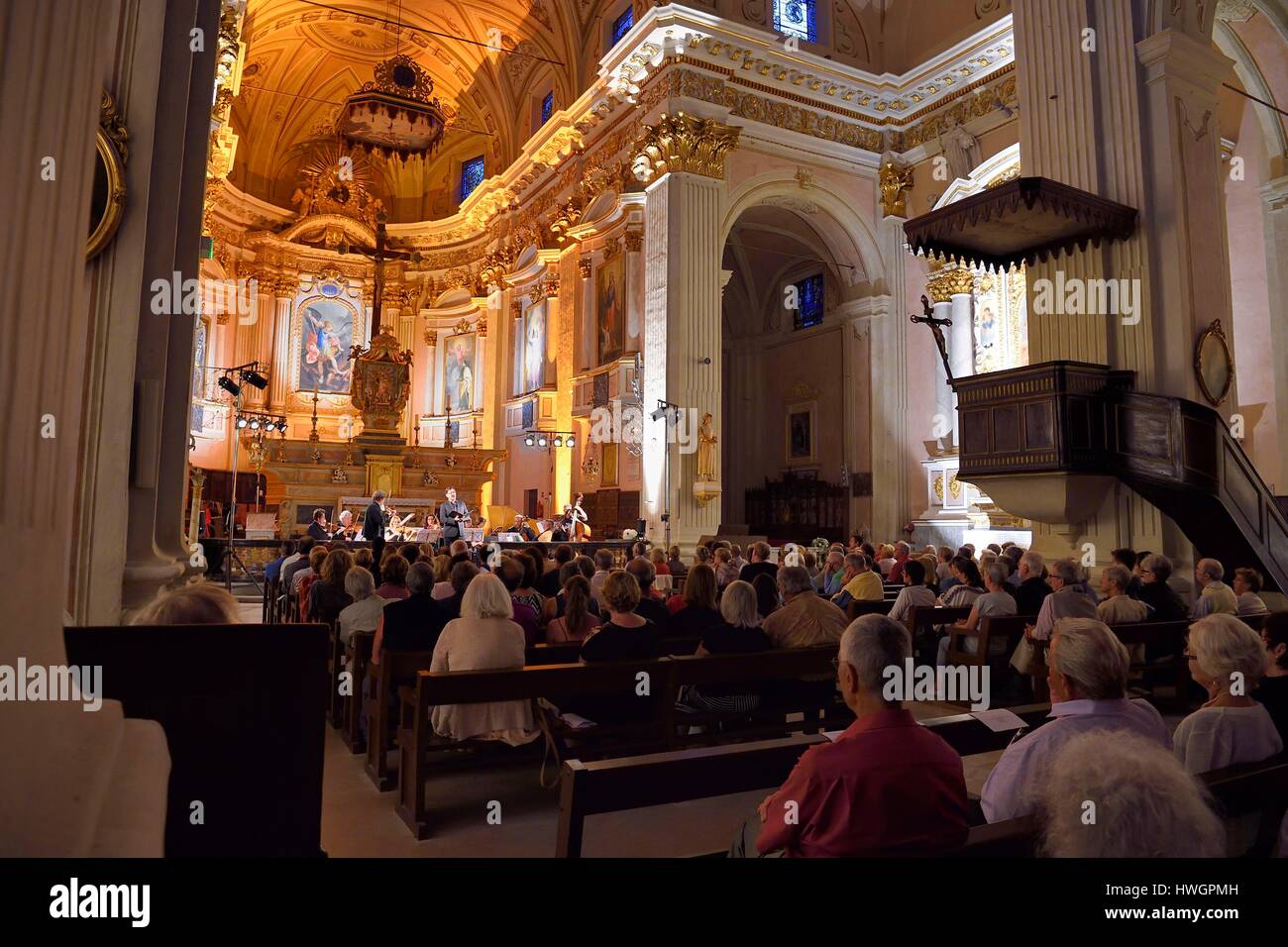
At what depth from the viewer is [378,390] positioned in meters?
20.0

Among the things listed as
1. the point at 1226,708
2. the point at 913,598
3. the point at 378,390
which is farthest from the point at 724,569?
the point at 378,390

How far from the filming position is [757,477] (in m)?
21.9

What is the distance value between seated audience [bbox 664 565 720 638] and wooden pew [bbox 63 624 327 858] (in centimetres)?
320

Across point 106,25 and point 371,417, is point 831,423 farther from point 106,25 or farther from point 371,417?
point 106,25

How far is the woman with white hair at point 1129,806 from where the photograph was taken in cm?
145

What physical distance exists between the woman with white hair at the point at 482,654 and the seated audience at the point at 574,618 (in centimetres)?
79

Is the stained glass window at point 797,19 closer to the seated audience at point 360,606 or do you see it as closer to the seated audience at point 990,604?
the seated audience at point 990,604

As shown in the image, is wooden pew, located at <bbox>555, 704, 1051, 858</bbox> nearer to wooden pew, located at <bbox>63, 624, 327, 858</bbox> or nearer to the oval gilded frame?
wooden pew, located at <bbox>63, 624, 327, 858</bbox>

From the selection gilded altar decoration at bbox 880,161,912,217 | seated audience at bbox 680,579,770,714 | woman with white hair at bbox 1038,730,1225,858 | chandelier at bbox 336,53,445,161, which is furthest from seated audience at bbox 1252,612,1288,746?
chandelier at bbox 336,53,445,161

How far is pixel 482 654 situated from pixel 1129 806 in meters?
2.98

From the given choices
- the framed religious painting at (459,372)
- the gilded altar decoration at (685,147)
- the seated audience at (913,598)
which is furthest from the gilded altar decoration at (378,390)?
the seated audience at (913,598)

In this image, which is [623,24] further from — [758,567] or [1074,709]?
[1074,709]

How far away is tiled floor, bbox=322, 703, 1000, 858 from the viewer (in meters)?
3.49
